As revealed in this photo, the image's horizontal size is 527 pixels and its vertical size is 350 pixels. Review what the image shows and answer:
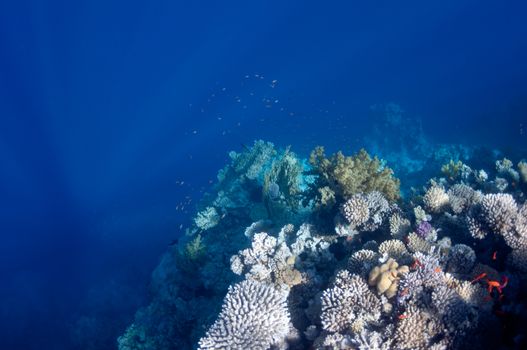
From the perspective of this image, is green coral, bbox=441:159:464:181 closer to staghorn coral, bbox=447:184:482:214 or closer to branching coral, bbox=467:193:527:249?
staghorn coral, bbox=447:184:482:214

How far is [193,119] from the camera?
90.9 meters

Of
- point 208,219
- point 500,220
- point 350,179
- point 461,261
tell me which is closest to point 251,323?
point 461,261

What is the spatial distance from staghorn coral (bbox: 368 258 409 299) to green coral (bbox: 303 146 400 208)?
246 centimetres

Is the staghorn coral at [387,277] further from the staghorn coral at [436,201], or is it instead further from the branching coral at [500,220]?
the staghorn coral at [436,201]

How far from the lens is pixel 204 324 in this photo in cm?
799

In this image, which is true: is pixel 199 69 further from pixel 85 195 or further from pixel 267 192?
pixel 267 192

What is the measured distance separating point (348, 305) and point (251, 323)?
141 centimetres

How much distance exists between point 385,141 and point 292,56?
264ft

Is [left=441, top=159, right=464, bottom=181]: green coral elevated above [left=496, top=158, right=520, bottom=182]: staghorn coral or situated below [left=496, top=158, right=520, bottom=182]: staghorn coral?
above

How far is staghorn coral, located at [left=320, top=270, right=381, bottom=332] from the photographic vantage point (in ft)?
15.0

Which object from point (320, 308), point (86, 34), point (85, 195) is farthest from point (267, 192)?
point (86, 34)

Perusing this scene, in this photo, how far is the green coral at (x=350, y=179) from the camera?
7074mm

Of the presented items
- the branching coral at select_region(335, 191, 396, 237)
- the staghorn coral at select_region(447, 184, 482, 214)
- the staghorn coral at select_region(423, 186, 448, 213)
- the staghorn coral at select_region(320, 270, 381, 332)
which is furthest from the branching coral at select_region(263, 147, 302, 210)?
the staghorn coral at select_region(320, 270, 381, 332)

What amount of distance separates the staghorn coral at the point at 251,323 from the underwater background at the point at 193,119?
2.97m
